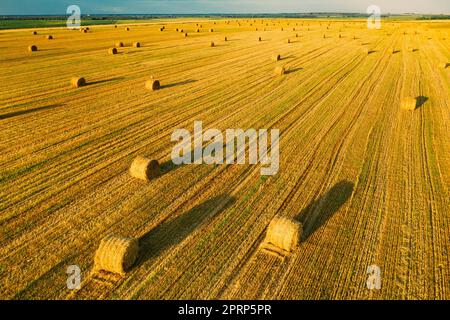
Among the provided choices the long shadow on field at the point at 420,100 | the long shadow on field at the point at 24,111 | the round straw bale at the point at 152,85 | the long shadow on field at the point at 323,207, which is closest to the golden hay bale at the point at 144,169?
the long shadow on field at the point at 323,207

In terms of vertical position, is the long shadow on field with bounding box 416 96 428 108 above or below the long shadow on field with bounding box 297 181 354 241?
above

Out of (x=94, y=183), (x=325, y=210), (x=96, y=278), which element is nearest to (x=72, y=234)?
(x=96, y=278)

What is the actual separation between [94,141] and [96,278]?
300 inches

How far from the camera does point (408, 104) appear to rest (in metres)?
17.7

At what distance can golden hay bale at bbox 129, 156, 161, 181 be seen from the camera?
35.7ft

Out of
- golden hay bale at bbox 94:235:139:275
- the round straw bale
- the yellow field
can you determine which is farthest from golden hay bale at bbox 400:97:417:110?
golden hay bale at bbox 94:235:139:275

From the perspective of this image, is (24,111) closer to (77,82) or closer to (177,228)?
(77,82)

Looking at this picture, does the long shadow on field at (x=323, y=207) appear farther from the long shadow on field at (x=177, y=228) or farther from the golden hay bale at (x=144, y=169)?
the golden hay bale at (x=144, y=169)

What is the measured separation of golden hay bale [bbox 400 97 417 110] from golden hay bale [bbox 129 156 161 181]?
13890 millimetres

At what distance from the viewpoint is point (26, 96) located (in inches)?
752

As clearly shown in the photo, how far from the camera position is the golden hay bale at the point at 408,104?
1753 centimetres

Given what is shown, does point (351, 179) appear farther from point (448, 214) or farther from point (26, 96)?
point (26, 96)

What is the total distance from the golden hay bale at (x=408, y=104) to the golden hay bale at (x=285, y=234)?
516 inches

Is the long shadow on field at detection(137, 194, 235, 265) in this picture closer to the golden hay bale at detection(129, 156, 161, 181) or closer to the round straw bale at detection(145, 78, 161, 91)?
the golden hay bale at detection(129, 156, 161, 181)
